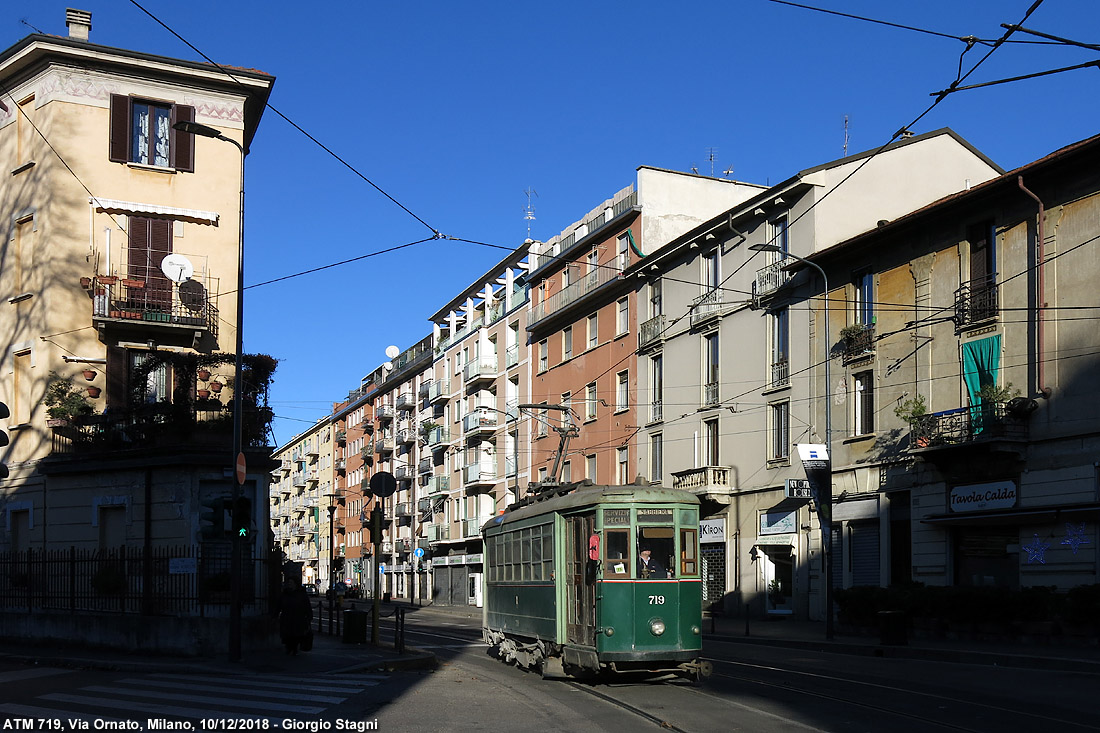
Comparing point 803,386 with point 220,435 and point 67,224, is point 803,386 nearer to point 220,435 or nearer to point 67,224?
point 220,435

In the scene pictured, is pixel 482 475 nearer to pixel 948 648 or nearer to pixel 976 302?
pixel 976 302

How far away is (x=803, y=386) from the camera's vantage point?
34.9 m

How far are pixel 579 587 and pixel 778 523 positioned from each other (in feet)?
67.3

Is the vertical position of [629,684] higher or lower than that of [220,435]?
lower

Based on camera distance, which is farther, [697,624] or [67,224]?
[67,224]

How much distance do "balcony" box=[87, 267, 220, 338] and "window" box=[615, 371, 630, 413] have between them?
2094cm

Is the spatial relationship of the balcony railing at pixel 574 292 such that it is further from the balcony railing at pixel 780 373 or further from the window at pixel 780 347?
the balcony railing at pixel 780 373

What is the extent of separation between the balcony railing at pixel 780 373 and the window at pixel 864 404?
3088mm

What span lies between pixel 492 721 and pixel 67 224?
20963 mm

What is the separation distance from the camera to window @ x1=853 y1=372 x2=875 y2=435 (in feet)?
106

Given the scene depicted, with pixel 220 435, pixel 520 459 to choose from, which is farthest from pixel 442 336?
pixel 220 435

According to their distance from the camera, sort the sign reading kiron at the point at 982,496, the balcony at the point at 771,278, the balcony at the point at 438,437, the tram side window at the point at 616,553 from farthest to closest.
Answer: the balcony at the point at 438,437 → the balcony at the point at 771,278 → the sign reading kiron at the point at 982,496 → the tram side window at the point at 616,553

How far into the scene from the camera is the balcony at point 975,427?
26469 millimetres

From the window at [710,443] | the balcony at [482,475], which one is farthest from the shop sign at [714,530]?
the balcony at [482,475]
